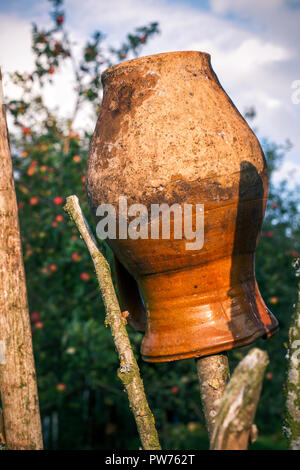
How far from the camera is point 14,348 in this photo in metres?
1.91

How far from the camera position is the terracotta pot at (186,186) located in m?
1.67

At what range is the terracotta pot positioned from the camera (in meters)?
1.67

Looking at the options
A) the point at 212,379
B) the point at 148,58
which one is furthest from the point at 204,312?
the point at 148,58

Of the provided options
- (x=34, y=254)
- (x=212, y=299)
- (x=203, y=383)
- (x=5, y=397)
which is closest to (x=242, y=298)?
(x=212, y=299)

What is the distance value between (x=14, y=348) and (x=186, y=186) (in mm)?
907

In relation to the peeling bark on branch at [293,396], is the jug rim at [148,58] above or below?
above

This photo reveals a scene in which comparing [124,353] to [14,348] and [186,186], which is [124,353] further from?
[186,186]

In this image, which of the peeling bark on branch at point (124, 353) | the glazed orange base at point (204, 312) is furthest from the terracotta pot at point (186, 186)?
the peeling bark on branch at point (124, 353)

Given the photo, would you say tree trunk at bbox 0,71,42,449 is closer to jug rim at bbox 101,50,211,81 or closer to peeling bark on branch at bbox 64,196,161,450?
peeling bark on branch at bbox 64,196,161,450

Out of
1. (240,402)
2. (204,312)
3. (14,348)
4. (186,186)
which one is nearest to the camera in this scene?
(240,402)

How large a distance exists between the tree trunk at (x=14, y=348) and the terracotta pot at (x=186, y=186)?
0.37 meters

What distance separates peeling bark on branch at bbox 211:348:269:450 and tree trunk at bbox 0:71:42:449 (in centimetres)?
88

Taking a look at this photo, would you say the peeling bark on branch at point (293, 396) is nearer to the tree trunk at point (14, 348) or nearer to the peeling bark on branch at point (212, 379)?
the peeling bark on branch at point (212, 379)
